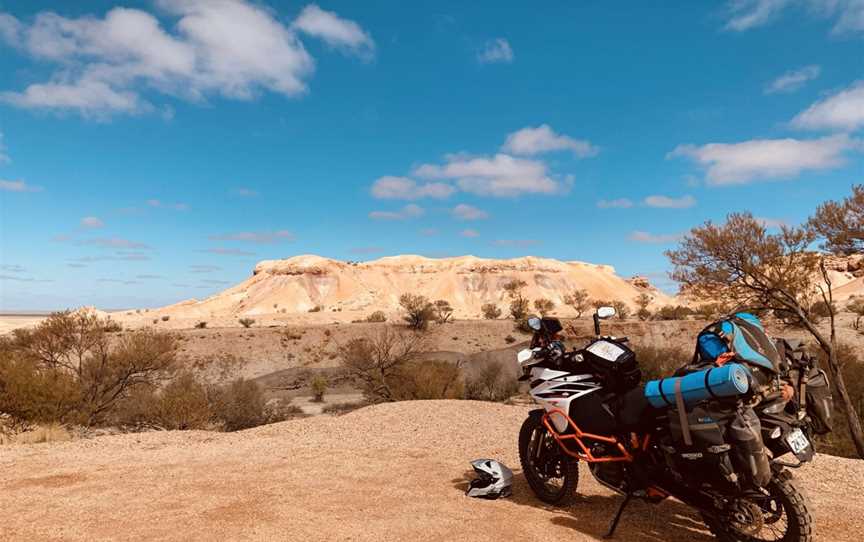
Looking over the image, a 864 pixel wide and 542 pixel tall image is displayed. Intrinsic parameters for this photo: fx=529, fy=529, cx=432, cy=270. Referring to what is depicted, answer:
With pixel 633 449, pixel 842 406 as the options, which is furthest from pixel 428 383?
pixel 633 449

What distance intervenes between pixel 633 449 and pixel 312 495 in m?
3.51

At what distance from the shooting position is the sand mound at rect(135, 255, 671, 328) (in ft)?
316

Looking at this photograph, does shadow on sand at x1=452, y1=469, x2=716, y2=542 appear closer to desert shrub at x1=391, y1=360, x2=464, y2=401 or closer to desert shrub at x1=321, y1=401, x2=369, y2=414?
desert shrub at x1=391, y1=360, x2=464, y2=401

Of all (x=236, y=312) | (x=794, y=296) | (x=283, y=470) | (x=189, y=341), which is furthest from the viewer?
(x=236, y=312)

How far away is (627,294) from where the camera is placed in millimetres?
110188

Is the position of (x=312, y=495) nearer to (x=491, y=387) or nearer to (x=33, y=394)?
(x=33, y=394)

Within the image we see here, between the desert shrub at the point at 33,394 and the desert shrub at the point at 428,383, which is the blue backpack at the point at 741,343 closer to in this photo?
the desert shrub at the point at 428,383

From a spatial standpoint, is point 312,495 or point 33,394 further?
point 33,394

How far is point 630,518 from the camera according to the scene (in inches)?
204

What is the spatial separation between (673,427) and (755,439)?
60cm

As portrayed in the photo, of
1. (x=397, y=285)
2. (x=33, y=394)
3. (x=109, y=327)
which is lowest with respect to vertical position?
(x=33, y=394)

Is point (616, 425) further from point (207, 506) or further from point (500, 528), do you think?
point (207, 506)

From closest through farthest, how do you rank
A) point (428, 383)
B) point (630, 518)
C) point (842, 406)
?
point (630, 518), point (842, 406), point (428, 383)

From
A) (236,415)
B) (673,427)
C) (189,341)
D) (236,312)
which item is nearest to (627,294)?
(236,312)
